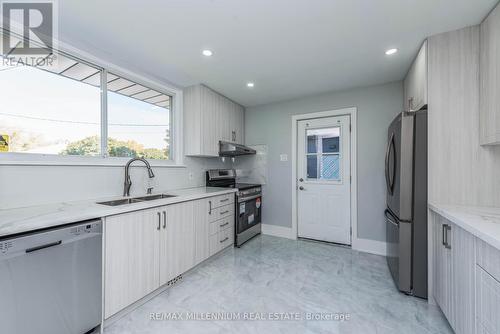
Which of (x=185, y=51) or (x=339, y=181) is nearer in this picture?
(x=185, y=51)

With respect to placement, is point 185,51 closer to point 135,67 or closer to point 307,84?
point 135,67

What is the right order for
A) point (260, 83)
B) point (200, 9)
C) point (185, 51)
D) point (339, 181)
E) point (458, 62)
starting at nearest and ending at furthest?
point (200, 9) → point (458, 62) → point (185, 51) → point (260, 83) → point (339, 181)

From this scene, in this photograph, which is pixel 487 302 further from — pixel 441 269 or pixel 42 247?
pixel 42 247

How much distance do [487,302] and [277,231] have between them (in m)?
2.72

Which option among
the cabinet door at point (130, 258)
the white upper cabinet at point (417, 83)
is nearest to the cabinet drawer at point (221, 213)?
the cabinet door at point (130, 258)

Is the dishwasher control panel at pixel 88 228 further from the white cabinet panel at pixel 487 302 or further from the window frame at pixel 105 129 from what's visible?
the white cabinet panel at pixel 487 302

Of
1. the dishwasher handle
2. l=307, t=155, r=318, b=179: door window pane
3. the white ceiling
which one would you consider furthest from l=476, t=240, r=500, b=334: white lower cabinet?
the dishwasher handle

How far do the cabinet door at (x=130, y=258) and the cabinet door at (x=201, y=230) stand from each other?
53cm

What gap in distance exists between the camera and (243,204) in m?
3.21

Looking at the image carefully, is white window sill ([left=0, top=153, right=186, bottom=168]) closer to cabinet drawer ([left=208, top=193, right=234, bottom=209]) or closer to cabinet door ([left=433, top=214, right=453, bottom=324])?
cabinet drawer ([left=208, top=193, right=234, bottom=209])

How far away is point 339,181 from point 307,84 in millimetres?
1580

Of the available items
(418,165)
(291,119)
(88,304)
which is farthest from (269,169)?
(88,304)

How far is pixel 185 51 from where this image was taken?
2109 mm

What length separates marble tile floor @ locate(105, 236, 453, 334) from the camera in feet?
5.06
